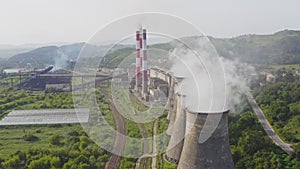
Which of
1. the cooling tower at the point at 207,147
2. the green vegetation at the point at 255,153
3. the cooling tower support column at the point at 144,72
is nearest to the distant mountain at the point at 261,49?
the cooling tower support column at the point at 144,72

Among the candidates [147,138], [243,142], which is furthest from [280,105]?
[147,138]

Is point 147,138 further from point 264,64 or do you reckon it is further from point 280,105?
point 264,64

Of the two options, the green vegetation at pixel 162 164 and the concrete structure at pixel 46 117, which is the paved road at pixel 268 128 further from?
the concrete structure at pixel 46 117

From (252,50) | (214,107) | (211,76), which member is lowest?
(214,107)

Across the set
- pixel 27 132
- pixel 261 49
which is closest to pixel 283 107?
pixel 27 132

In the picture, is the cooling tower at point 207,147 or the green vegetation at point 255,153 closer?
the cooling tower at point 207,147

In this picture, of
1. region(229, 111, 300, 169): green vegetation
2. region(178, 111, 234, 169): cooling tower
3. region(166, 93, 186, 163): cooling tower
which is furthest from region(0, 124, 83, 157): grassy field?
region(178, 111, 234, 169): cooling tower
